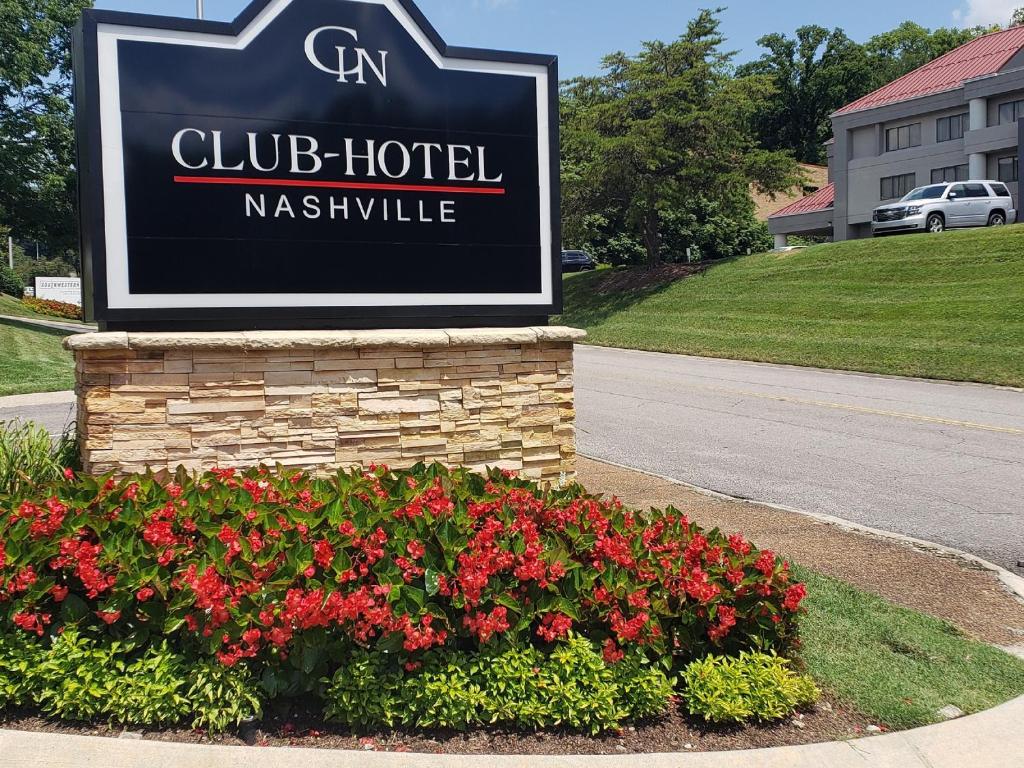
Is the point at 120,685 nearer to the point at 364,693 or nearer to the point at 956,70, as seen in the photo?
the point at 364,693

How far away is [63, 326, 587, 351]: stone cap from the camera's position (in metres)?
5.44

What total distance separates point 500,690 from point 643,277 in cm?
3174

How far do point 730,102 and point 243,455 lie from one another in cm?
2969

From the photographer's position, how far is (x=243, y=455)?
18.9ft

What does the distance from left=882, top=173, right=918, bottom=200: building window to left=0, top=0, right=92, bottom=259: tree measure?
114 feet

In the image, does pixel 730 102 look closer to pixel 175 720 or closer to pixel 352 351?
pixel 352 351

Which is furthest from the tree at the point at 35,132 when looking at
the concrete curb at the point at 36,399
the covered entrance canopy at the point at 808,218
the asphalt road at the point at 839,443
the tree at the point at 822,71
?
the tree at the point at 822,71

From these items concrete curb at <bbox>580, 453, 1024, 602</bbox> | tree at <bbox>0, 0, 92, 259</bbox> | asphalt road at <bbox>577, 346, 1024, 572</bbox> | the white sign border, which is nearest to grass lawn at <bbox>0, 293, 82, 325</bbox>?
tree at <bbox>0, 0, 92, 259</bbox>

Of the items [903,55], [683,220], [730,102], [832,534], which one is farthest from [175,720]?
[903,55]

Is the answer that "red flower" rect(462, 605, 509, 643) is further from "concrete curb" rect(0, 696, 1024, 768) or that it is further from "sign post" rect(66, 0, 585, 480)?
"sign post" rect(66, 0, 585, 480)

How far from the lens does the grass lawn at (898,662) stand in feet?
13.5

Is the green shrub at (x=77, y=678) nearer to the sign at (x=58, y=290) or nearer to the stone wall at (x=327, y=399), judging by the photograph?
the stone wall at (x=327, y=399)

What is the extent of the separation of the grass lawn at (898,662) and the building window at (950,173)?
40719 mm

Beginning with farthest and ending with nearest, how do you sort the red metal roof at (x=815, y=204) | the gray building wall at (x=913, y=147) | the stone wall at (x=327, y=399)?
the red metal roof at (x=815, y=204) → the gray building wall at (x=913, y=147) → the stone wall at (x=327, y=399)
